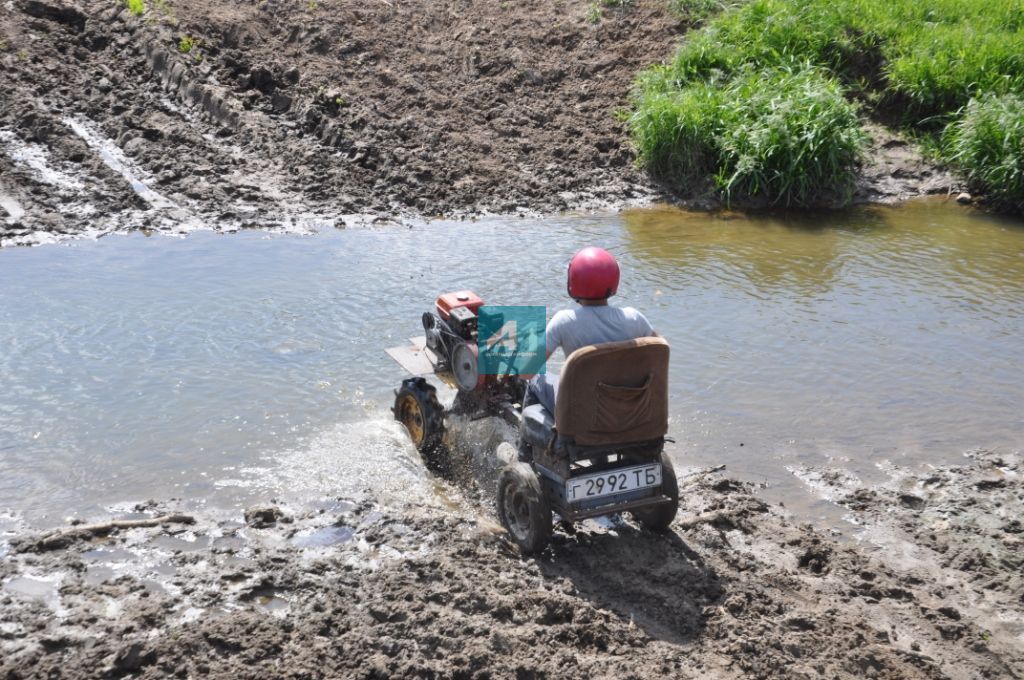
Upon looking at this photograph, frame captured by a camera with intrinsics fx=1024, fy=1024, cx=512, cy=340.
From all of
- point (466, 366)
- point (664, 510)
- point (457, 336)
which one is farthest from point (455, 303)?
point (664, 510)

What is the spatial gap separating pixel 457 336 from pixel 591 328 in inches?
53.1

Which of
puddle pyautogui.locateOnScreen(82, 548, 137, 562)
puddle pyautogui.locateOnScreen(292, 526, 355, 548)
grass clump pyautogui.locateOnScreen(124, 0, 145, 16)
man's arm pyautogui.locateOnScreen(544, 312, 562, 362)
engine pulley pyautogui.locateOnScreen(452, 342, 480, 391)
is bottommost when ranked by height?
puddle pyautogui.locateOnScreen(82, 548, 137, 562)

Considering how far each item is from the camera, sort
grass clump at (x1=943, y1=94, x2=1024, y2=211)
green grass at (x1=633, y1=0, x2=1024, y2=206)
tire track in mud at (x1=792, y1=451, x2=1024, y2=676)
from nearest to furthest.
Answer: tire track in mud at (x1=792, y1=451, x2=1024, y2=676) → grass clump at (x1=943, y1=94, x2=1024, y2=211) → green grass at (x1=633, y1=0, x2=1024, y2=206)

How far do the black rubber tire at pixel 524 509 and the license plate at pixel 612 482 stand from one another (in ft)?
0.54

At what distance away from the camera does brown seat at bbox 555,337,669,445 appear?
4.87m

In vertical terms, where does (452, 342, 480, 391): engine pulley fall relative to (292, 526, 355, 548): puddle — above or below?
above

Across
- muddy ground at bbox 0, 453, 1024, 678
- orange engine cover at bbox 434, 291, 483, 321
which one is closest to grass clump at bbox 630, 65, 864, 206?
orange engine cover at bbox 434, 291, 483, 321

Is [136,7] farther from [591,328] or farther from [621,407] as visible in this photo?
[621,407]

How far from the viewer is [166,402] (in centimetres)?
741

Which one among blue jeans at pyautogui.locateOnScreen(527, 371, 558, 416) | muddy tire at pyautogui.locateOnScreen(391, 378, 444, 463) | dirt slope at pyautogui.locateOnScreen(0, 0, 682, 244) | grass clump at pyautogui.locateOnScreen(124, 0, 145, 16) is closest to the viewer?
blue jeans at pyautogui.locateOnScreen(527, 371, 558, 416)

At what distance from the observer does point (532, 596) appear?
4727 mm

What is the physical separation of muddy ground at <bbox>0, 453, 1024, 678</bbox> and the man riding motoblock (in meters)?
1.00

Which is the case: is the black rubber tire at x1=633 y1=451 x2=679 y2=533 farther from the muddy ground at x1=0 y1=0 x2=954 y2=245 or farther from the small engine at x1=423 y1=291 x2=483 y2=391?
the muddy ground at x1=0 y1=0 x2=954 y2=245

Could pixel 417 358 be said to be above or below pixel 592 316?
below
